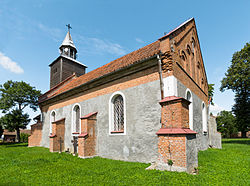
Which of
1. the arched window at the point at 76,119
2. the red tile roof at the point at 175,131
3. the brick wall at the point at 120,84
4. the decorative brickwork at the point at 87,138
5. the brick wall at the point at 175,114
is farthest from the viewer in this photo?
the arched window at the point at 76,119

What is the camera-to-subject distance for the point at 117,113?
9680mm

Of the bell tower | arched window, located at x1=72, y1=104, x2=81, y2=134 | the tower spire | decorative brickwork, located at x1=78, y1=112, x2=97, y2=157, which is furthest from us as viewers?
the tower spire

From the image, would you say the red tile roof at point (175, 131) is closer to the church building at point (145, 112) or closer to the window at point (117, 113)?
the church building at point (145, 112)

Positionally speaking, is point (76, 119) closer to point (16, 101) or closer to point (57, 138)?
point (57, 138)

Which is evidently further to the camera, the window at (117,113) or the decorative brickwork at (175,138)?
the window at (117,113)

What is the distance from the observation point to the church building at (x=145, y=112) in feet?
21.4

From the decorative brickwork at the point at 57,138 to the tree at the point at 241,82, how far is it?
22.0 metres

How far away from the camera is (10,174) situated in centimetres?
622

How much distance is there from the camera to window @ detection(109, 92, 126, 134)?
9.34 meters

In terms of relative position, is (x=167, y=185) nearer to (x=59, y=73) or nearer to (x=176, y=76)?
(x=176, y=76)

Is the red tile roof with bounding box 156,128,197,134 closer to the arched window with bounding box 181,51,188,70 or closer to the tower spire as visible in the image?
the arched window with bounding box 181,51,188,70

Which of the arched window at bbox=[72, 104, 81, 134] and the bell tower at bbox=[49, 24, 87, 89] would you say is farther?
the bell tower at bbox=[49, 24, 87, 89]

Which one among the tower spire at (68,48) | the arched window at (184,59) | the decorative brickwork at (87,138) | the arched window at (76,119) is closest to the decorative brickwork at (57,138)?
the arched window at (76,119)

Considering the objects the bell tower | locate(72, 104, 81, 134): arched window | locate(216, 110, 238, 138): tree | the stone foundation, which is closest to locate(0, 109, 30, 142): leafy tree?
the bell tower
